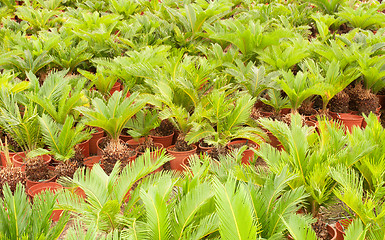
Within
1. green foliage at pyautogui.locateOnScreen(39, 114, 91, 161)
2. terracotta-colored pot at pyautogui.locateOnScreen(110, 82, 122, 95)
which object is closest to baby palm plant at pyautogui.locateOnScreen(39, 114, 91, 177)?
green foliage at pyautogui.locateOnScreen(39, 114, 91, 161)

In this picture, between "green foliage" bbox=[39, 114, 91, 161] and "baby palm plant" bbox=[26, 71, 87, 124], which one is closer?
"green foliage" bbox=[39, 114, 91, 161]

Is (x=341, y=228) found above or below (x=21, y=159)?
below

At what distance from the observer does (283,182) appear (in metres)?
2.95

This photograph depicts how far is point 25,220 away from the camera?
266 cm

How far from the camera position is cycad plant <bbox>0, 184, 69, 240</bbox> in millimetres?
2564

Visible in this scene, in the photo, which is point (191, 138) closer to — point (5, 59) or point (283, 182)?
point (283, 182)

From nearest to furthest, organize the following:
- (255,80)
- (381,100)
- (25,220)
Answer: (25,220), (255,80), (381,100)

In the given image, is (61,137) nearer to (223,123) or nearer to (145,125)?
(145,125)

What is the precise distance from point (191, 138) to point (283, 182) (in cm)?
178

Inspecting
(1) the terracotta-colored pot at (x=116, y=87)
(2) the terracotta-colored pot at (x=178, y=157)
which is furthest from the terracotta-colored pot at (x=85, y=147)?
(1) the terracotta-colored pot at (x=116, y=87)

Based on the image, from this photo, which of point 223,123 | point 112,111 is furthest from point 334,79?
point 112,111

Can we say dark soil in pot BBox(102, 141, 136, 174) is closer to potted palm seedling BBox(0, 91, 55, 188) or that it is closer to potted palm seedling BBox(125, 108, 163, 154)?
potted palm seedling BBox(125, 108, 163, 154)

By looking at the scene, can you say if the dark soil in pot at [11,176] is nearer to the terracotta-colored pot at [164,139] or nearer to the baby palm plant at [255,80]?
the terracotta-colored pot at [164,139]

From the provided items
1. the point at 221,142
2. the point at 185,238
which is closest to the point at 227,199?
the point at 185,238
